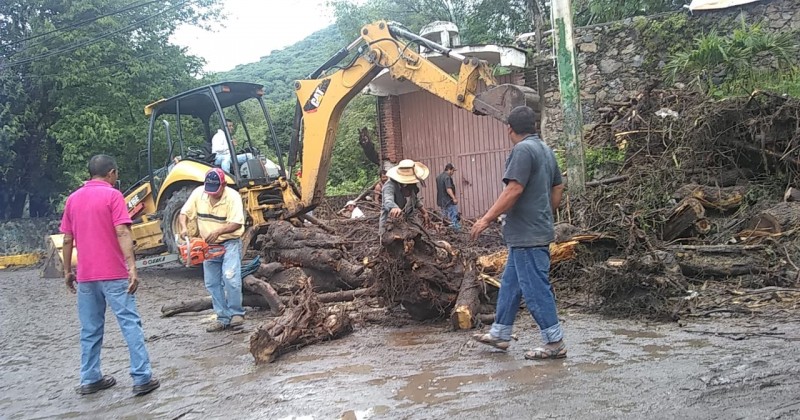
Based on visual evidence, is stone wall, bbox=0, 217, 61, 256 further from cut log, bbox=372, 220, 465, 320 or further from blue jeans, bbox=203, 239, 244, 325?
cut log, bbox=372, 220, 465, 320

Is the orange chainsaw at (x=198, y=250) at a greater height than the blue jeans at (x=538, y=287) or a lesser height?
greater

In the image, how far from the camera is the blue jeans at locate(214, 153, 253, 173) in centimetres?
1058

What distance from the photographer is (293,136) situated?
35.2 ft

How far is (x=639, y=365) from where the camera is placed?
178 inches

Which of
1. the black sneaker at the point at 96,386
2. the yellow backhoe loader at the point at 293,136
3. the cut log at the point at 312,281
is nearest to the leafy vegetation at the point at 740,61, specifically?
the yellow backhoe loader at the point at 293,136

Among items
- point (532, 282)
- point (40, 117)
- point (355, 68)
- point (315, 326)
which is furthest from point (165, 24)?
point (532, 282)

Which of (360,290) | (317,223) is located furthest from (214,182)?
(317,223)

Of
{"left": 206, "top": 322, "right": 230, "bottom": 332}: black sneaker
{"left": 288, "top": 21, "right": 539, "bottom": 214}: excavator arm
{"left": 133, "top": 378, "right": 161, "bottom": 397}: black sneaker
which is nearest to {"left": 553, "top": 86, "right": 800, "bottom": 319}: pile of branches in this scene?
{"left": 288, "top": 21, "right": 539, "bottom": 214}: excavator arm

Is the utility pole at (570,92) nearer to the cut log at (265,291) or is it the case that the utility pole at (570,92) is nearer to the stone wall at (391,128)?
the cut log at (265,291)

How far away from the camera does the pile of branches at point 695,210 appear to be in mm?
6238

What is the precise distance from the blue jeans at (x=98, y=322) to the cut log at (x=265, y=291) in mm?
2468

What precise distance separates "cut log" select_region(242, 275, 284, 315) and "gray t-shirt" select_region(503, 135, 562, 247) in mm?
3468

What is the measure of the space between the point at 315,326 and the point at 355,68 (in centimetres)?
485

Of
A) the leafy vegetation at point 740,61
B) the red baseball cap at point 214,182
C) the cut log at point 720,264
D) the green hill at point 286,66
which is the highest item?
the green hill at point 286,66
